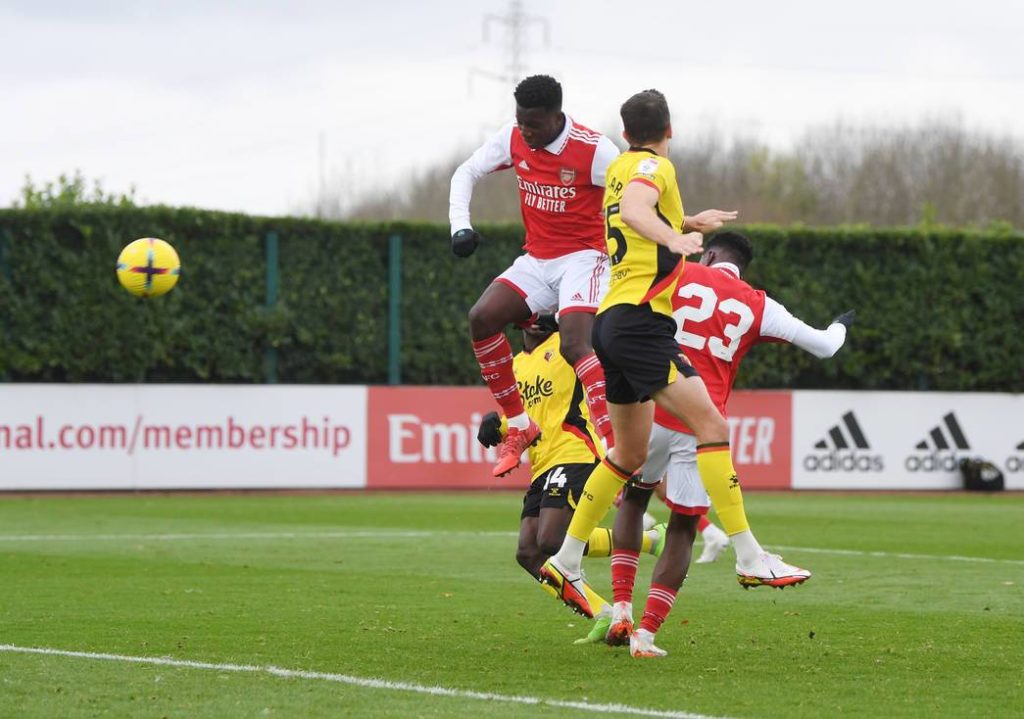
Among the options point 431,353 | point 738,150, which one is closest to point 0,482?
point 431,353

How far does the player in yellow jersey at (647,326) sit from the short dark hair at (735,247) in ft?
3.64

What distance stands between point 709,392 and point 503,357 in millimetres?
1861

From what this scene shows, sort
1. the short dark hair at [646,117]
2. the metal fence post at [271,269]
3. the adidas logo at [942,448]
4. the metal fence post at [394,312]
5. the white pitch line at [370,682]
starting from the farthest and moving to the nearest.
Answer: the metal fence post at [394,312] < the metal fence post at [271,269] < the adidas logo at [942,448] < the short dark hair at [646,117] < the white pitch line at [370,682]

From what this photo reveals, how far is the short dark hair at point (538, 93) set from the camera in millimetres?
8773

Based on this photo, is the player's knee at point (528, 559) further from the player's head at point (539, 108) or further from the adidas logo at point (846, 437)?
the adidas logo at point (846, 437)

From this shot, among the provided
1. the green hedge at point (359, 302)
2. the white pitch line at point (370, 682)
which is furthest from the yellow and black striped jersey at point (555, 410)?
the green hedge at point (359, 302)

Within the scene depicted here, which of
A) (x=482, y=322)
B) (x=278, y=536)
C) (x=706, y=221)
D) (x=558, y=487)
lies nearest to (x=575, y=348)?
(x=482, y=322)

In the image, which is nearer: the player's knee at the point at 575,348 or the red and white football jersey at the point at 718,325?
the red and white football jersey at the point at 718,325

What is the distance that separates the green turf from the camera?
20.9ft

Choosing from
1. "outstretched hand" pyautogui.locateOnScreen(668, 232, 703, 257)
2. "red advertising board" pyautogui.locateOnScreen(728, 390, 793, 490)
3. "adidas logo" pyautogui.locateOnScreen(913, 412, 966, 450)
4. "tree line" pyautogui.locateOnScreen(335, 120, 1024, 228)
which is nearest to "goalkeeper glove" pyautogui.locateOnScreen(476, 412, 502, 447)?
"outstretched hand" pyautogui.locateOnScreen(668, 232, 703, 257)

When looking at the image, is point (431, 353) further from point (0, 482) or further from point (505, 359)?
point (505, 359)

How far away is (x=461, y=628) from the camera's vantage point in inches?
344

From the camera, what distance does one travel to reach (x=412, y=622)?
898cm

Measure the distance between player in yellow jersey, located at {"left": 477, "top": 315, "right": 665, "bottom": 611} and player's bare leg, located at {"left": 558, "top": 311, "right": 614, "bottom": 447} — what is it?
0.46 m
